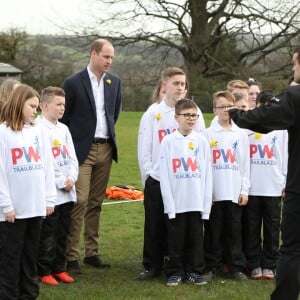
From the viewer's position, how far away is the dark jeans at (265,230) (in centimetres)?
698

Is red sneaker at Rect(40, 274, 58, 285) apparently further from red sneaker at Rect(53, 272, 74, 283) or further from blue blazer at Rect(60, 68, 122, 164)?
blue blazer at Rect(60, 68, 122, 164)

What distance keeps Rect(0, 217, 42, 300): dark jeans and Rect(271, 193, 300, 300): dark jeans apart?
6.47 ft

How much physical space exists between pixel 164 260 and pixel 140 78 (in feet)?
100

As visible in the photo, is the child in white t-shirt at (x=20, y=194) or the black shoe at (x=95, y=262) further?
the black shoe at (x=95, y=262)

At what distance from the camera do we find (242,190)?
686cm

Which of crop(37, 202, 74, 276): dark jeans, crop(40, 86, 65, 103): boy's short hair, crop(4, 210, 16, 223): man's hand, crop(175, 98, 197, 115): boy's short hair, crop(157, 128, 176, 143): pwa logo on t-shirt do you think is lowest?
crop(37, 202, 74, 276): dark jeans

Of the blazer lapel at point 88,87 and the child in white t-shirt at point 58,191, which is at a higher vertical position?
the blazer lapel at point 88,87

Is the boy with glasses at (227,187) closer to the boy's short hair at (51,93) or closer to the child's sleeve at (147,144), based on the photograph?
the child's sleeve at (147,144)

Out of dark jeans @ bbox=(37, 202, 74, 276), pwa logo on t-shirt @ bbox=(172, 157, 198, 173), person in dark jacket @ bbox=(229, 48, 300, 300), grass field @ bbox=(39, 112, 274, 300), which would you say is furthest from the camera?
pwa logo on t-shirt @ bbox=(172, 157, 198, 173)

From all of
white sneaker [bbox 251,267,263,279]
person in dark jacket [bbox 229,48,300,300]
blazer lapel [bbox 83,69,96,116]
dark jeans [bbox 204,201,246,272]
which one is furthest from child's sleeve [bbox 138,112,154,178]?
person in dark jacket [bbox 229,48,300,300]

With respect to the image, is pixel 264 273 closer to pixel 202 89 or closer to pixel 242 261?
pixel 242 261

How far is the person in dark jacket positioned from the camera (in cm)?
507

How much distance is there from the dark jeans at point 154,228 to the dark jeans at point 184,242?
0.19 meters

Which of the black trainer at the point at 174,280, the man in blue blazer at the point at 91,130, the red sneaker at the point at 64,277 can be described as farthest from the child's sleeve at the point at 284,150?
the red sneaker at the point at 64,277
